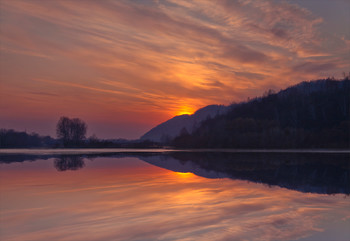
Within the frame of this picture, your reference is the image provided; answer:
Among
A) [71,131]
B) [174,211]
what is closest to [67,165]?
[174,211]

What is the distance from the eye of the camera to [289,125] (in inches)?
5413

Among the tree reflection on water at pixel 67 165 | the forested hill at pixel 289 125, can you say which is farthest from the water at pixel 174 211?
the forested hill at pixel 289 125

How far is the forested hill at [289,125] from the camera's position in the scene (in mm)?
109375

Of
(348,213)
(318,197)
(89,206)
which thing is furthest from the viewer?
(318,197)

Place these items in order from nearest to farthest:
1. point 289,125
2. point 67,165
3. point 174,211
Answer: point 174,211
point 67,165
point 289,125

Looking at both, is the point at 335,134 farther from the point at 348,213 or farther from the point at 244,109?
the point at 348,213

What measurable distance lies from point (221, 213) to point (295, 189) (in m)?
7.43

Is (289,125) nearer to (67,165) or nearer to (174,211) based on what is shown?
(67,165)

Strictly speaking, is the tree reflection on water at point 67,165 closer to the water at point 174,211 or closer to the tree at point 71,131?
the water at point 174,211

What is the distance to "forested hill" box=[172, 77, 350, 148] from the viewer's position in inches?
4306

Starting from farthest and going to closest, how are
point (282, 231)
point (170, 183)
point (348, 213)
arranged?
point (170, 183), point (348, 213), point (282, 231)

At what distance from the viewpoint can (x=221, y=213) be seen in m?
11.3

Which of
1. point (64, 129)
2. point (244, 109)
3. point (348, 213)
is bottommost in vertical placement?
point (348, 213)

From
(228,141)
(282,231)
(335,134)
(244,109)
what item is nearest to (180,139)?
(228,141)
